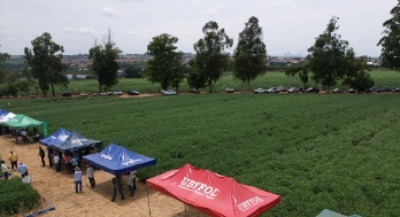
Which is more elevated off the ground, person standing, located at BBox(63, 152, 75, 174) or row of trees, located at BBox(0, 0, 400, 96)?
row of trees, located at BBox(0, 0, 400, 96)

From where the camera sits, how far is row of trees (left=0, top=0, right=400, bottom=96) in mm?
61156

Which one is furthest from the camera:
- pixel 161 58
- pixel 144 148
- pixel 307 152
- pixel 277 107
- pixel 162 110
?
pixel 161 58

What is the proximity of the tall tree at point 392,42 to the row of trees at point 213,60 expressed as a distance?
16 centimetres

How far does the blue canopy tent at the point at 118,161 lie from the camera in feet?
53.3

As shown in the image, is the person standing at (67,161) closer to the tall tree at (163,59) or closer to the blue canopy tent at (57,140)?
the blue canopy tent at (57,140)

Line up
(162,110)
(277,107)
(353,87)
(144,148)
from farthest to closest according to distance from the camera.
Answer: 1. (353,87)
2. (162,110)
3. (277,107)
4. (144,148)

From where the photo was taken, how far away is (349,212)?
13.0 m

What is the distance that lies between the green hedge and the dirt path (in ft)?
3.45

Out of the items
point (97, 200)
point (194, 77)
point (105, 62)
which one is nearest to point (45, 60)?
point (105, 62)

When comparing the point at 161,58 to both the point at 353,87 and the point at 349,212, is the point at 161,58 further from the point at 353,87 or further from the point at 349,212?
the point at 349,212

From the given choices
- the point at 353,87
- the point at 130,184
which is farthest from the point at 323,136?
the point at 353,87

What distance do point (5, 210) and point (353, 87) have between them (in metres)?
62.5

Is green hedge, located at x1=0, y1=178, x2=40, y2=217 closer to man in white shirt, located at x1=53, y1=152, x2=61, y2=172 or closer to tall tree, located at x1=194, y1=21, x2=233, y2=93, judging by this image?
man in white shirt, located at x1=53, y1=152, x2=61, y2=172

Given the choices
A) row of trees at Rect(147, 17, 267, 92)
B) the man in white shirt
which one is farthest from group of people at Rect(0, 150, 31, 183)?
row of trees at Rect(147, 17, 267, 92)
